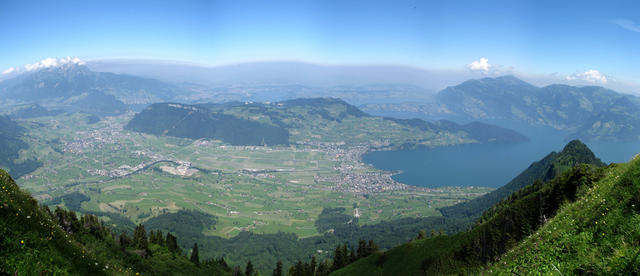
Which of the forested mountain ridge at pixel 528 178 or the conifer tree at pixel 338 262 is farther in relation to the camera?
the forested mountain ridge at pixel 528 178

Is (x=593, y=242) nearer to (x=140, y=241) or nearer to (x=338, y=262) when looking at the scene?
(x=338, y=262)

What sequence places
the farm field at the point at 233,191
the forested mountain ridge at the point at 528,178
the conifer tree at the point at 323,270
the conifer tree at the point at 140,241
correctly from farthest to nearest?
the farm field at the point at 233,191 → the forested mountain ridge at the point at 528,178 → the conifer tree at the point at 323,270 → the conifer tree at the point at 140,241

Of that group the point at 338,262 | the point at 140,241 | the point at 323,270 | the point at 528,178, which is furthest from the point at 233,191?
the point at 528,178

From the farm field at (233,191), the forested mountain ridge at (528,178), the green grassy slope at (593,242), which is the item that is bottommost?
the farm field at (233,191)

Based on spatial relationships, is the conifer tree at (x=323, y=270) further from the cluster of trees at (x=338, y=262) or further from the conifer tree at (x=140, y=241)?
the conifer tree at (x=140, y=241)

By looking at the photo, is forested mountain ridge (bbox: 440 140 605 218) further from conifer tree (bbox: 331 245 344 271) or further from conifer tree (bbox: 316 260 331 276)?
conifer tree (bbox: 316 260 331 276)

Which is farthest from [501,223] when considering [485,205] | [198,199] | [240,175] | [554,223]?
[240,175]

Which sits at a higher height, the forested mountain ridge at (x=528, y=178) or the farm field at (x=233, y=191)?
the forested mountain ridge at (x=528, y=178)

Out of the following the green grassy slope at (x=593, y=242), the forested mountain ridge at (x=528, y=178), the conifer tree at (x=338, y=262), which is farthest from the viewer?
the forested mountain ridge at (x=528, y=178)

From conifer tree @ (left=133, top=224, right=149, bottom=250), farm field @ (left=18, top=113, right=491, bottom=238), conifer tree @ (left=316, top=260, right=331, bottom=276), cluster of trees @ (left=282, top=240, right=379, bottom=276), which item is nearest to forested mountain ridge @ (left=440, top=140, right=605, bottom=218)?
farm field @ (left=18, top=113, right=491, bottom=238)

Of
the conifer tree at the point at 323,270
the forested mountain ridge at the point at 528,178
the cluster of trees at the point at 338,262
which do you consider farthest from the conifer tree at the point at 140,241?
the forested mountain ridge at the point at 528,178
